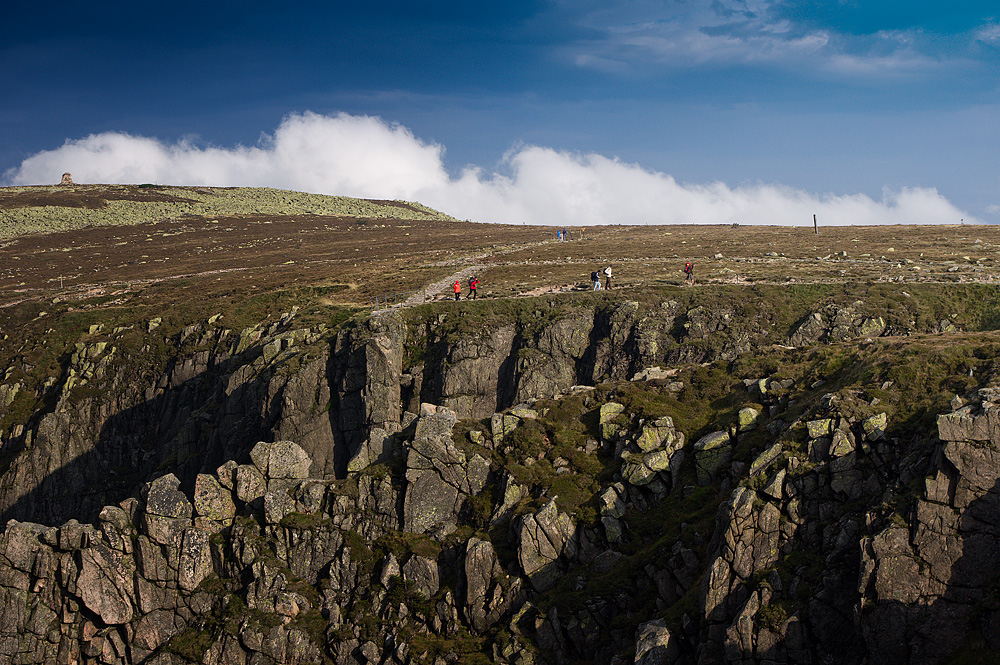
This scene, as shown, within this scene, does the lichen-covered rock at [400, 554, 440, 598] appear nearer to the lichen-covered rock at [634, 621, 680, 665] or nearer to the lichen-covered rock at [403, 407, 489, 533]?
the lichen-covered rock at [403, 407, 489, 533]

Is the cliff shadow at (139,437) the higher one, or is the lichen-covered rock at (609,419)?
the lichen-covered rock at (609,419)

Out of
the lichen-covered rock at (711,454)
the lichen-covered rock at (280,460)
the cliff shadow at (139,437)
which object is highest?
the lichen-covered rock at (711,454)

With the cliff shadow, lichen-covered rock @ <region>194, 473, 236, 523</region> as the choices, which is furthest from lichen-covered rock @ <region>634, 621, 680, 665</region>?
the cliff shadow

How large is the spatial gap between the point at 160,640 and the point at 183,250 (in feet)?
337

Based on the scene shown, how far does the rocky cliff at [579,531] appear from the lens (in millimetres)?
18672

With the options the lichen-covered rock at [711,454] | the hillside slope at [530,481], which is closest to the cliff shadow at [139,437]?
the hillside slope at [530,481]

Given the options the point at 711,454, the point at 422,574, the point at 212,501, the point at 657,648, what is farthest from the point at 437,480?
the point at 657,648

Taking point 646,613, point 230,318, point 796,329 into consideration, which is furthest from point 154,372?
point 796,329

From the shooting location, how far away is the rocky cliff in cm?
1867

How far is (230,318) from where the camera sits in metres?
59.8

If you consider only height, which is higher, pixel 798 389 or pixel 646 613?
pixel 798 389

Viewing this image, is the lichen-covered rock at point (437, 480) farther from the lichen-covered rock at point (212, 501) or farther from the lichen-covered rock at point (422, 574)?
the lichen-covered rock at point (212, 501)

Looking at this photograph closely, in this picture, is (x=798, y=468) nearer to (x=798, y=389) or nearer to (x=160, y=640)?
(x=798, y=389)

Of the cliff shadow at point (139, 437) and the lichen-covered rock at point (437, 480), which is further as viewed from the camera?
the cliff shadow at point (139, 437)
